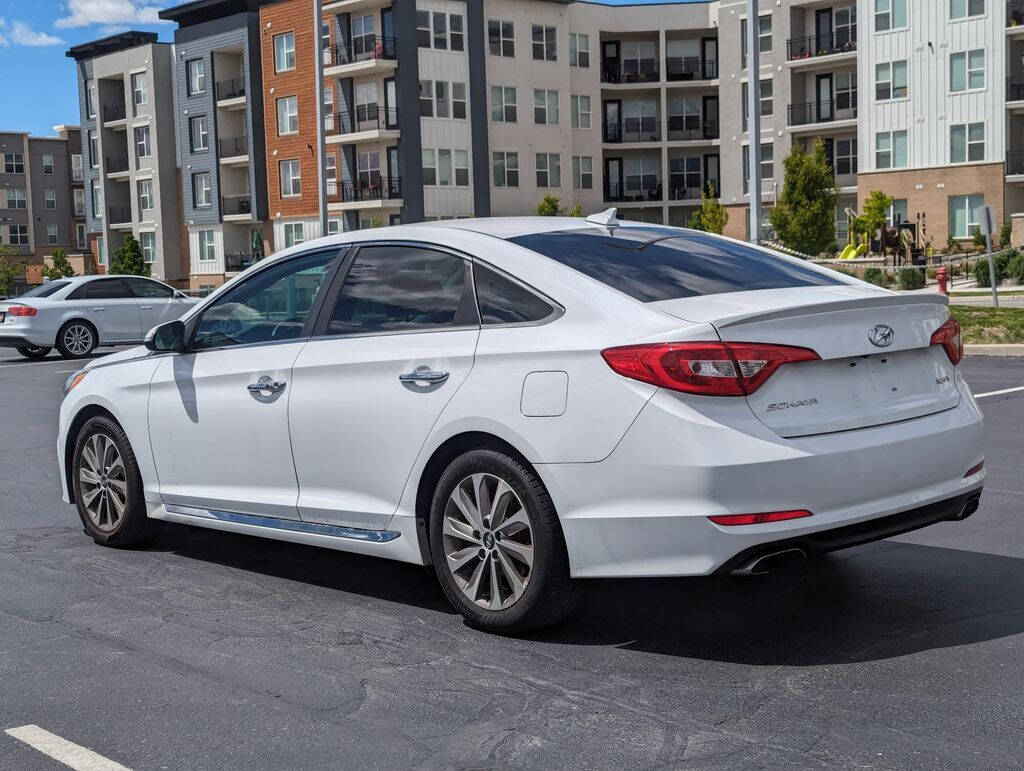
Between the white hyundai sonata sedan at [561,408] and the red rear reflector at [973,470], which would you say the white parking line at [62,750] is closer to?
the white hyundai sonata sedan at [561,408]

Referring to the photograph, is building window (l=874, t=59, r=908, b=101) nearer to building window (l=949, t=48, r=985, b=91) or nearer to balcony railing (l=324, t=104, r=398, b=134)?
building window (l=949, t=48, r=985, b=91)

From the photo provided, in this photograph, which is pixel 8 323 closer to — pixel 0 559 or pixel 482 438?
pixel 0 559

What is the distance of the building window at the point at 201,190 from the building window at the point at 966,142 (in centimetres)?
3966

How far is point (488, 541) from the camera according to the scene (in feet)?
17.2

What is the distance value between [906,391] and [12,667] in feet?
12.0

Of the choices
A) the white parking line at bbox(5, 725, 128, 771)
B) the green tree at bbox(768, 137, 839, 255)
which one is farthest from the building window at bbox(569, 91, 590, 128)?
the white parking line at bbox(5, 725, 128, 771)

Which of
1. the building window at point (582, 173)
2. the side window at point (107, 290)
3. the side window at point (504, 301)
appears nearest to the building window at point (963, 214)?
the building window at point (582, 173)

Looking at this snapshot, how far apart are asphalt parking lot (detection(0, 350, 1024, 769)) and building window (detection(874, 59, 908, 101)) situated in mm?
56974

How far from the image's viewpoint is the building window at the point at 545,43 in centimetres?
6781

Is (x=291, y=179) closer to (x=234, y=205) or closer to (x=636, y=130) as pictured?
(x=234, y=205)

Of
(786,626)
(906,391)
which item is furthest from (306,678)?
(906,391)

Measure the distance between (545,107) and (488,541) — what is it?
214 ft

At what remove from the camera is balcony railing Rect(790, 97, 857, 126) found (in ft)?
214

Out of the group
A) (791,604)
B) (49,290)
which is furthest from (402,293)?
(49,290)
